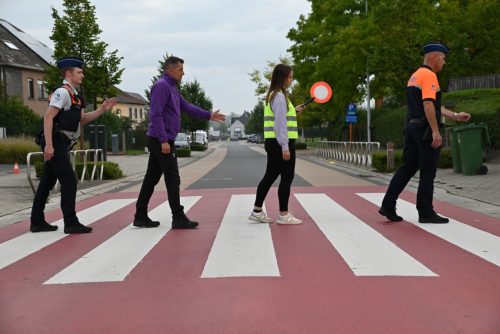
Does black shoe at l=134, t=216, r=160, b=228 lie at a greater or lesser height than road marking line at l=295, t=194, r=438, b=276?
greater

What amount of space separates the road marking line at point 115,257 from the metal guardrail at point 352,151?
1248 centimetres

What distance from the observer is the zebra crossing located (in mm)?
4258

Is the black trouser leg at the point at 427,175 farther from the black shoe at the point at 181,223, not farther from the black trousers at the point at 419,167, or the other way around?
the black shoe at the point at 181,223

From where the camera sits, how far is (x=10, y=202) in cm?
979

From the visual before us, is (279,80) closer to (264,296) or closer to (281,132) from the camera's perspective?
(281,132)

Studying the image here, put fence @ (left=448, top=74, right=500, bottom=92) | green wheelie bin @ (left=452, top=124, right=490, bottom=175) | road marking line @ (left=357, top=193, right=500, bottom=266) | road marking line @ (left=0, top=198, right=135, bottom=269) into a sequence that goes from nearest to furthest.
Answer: road marking line @ (left=357, top=193, right=500, bottom=266) → road marking line @ (left=0, top=198, right=135, bottom=269) → green wheelie bin @ (left=452, top=124, right=490, bottom=175) → fence @ (left=448, top=74, right=500, bottom=92)

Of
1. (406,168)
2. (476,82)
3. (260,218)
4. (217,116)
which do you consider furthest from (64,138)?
(476,82)

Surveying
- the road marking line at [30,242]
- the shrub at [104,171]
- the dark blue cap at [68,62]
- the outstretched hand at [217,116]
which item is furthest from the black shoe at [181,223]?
the shrub at [104,171]

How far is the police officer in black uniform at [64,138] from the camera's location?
19.7 ft

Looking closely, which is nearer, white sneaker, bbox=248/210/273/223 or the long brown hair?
the long brown hair

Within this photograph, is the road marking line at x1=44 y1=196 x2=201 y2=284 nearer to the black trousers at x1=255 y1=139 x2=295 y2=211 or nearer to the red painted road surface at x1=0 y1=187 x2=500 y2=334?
the red painted road surface at x1=0 y1=187 x2=500 y2=334

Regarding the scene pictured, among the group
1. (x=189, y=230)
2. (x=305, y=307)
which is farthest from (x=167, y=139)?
(x=305, y=307)

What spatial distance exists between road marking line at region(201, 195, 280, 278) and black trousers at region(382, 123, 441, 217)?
1.60 metres

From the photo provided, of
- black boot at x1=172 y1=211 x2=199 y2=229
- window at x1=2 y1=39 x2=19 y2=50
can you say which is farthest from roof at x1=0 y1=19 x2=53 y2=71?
black boot at x1=172 y1=211 x2=199 y2=229
